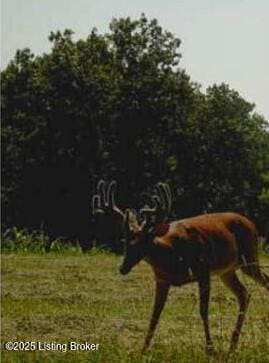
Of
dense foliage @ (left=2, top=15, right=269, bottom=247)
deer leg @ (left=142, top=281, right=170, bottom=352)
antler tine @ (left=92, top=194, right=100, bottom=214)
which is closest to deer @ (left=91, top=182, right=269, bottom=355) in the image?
deer leg @ (left=142, top=281, right=170, bottom=352)

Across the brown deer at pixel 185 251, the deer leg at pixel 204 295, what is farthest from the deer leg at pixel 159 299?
the deer leg at pixel 204 295

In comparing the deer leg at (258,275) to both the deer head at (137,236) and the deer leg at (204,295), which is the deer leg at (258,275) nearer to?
the deer leg at (204,295)

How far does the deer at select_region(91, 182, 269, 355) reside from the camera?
284 inches

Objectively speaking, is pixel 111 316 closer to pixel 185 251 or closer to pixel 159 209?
pixel 185 251

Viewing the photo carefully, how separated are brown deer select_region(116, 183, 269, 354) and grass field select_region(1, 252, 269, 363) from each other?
0.95ft

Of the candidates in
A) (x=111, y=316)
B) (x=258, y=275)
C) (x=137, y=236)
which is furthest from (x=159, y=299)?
(x=111, y=316)

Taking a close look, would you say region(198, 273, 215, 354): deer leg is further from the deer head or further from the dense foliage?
the dense foliage

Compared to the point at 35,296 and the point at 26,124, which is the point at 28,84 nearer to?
the point at 26,124

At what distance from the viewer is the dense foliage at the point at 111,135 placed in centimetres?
2272

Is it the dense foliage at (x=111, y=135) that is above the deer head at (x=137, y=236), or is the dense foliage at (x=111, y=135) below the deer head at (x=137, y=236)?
above

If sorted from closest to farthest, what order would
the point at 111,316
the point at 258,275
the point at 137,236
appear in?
the point at 137,236
the point at 258,275
the point at 111,316

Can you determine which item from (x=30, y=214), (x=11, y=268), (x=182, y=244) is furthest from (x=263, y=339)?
(x=30, y=214)

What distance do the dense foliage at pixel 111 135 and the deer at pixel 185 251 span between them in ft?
40.7

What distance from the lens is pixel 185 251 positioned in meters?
7.46
